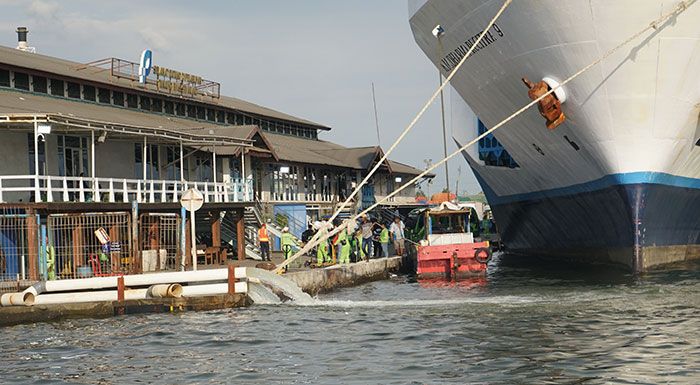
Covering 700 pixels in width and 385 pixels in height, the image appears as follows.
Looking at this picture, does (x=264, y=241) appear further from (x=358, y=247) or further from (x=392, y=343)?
(x=392, y=343)

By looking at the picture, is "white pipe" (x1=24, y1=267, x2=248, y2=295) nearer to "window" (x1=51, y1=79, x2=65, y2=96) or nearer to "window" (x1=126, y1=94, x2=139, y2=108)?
"window" (x1=51, y1=79, x2=65, y2=96)

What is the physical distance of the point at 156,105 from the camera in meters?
39.9

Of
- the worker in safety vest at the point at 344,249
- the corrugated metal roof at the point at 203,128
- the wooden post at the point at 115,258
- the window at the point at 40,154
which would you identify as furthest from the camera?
the corrugated metal roof at the point at 203,128

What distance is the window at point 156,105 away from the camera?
130ft

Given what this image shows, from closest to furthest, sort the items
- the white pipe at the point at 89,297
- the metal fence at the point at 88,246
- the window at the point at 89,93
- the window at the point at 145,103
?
Answer: 1. the white pipe at the point at 89,297
2. the metal fence at the point at 88,246
3. the window at the point at 89,93
4. the window at the point at 145,103

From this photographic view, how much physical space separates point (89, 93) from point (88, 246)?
41.4 feet

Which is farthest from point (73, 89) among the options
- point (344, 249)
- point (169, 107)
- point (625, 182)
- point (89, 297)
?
point (625, 182)

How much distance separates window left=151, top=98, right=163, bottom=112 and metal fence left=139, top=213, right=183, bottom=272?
38.0ft

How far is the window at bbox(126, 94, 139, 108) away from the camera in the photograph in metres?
37.7

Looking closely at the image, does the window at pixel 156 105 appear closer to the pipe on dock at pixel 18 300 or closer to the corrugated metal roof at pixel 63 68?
the corrugated metal roof at pixel 63 68

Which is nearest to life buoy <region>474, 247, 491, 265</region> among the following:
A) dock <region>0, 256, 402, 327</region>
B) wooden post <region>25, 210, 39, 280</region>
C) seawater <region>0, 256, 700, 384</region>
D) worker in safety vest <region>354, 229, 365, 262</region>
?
worker in safety vest <region>354, 229, 365, 262</region>

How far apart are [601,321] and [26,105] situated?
1970 centimetres

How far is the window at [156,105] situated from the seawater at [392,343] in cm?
2145

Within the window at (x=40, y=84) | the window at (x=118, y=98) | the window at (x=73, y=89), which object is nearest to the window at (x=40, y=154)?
the window at (x=40, y=84)
